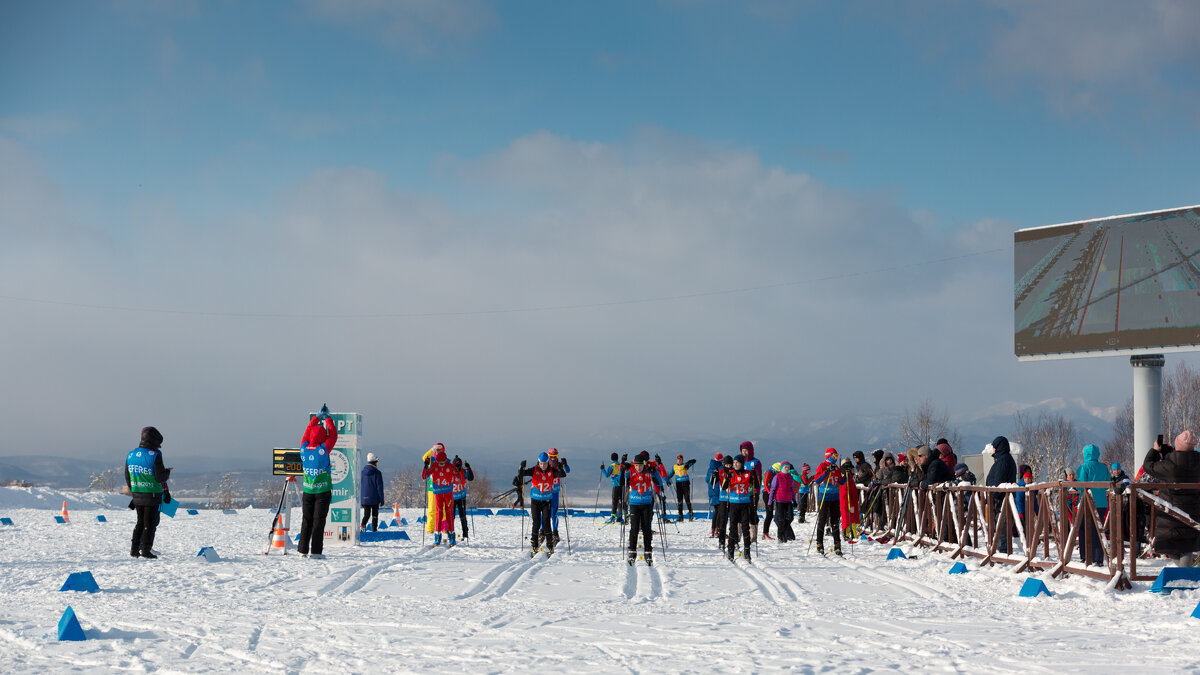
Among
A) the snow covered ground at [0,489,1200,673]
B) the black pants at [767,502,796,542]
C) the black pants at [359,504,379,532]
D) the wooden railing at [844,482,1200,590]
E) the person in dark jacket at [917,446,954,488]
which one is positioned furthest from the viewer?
the black pants at [359,504,379,532]

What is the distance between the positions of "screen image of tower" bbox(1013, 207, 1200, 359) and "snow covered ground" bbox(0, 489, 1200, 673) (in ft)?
62.7

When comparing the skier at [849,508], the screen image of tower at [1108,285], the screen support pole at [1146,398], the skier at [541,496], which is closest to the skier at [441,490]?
the skier at [541,496]

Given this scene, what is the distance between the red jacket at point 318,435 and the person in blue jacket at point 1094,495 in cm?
1002

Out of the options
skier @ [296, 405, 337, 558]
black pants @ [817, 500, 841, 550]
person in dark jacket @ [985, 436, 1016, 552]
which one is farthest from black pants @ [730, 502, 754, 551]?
skier @ [296, 405, 337, 558]

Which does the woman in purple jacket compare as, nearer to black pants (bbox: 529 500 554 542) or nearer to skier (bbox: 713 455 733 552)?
skier (bbox: 713 455 733 552)

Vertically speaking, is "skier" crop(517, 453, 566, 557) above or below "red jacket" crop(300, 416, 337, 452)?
below

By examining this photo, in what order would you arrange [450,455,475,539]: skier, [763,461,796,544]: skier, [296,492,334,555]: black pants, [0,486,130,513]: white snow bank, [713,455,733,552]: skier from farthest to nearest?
1. [0,486,130,513]: white snow bank
2. [763,461,796,544]: skier
3. [450,455,475,539]: skier
4. [713,455,733,552]: skier
5. [296,492,334,555]: black pants

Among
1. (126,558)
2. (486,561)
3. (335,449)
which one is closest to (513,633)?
(486,561)

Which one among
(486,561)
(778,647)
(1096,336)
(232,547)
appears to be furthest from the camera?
(1096,336)

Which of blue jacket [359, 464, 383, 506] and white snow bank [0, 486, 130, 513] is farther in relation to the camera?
white snow bank [0, 486, 130, 513]

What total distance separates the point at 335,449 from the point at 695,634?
33.2 ft

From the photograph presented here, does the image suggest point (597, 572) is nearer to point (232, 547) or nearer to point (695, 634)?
point (695, 634)

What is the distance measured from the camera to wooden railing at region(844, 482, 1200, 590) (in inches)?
401

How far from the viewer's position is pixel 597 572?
1235 cm
